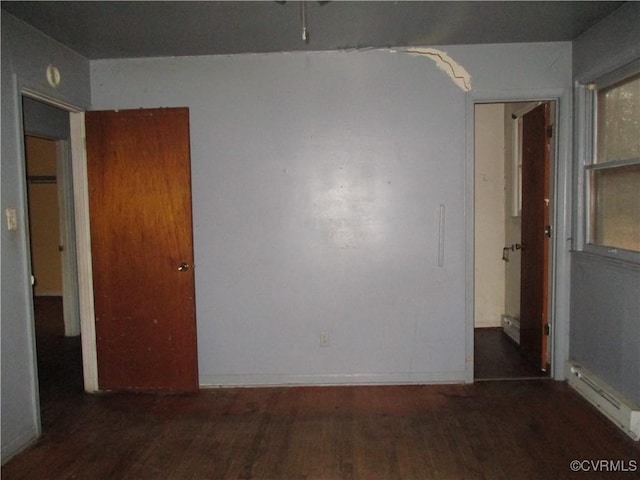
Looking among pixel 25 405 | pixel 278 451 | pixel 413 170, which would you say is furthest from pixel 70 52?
pixel 278 451

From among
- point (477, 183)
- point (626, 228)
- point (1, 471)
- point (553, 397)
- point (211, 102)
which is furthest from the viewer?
point (477, 183)

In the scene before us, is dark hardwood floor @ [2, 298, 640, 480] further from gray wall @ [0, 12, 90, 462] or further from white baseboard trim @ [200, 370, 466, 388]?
gray wall @ [0, 12, 90, 462]

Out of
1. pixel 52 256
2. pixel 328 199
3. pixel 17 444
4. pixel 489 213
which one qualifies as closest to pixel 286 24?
pixel 328 199

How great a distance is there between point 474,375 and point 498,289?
159 centimetres

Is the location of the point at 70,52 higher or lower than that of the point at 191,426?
higher

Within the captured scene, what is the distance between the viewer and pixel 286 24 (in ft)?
8.90

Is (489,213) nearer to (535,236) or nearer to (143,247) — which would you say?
(535,236)

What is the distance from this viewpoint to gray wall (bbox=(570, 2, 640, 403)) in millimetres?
2545

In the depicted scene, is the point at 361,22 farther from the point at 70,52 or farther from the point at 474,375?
the point at 474,375

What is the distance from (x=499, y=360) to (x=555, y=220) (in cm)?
127

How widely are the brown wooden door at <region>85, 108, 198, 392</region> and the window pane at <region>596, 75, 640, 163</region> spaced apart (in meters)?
2.84

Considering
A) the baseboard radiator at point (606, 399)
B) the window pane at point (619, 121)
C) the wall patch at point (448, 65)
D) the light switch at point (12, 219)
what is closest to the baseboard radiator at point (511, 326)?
the baseboard radiator at point (606, 399)

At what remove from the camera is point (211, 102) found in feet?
10.6

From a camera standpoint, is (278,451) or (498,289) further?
(498,289)
